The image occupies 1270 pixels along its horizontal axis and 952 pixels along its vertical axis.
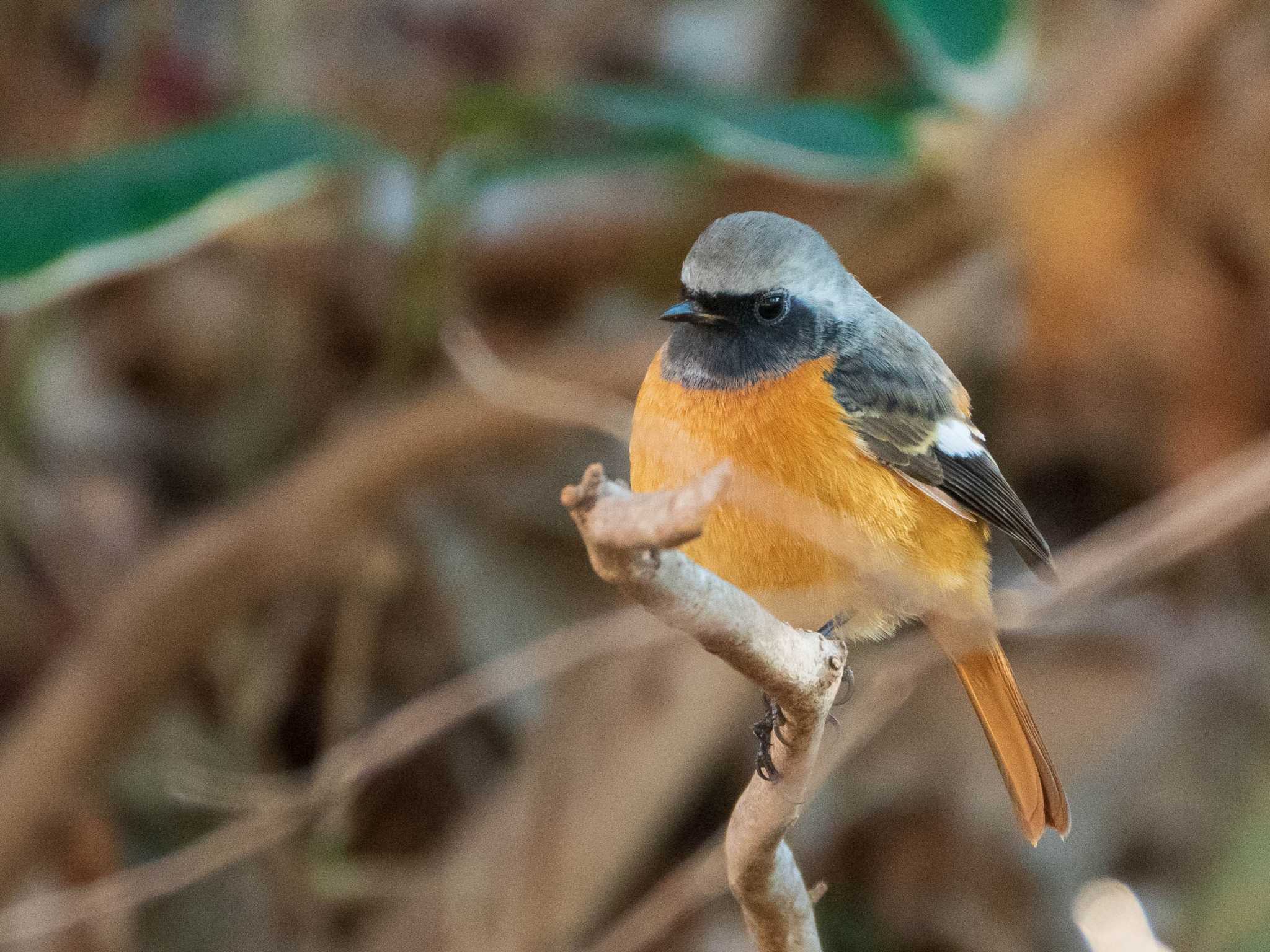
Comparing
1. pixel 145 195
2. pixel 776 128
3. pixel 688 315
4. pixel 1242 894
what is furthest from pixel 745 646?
pixel 1242 894

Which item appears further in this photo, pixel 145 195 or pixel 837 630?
pixel 145 195

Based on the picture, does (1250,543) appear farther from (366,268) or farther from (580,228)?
(366,268)

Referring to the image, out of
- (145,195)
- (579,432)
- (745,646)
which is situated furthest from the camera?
(579,432)

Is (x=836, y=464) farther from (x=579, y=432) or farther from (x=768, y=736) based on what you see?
(x=579, y=432)

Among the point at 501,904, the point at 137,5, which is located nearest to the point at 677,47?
the point at 137,5

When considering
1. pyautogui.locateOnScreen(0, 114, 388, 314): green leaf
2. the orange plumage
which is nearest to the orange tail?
the orange plumage

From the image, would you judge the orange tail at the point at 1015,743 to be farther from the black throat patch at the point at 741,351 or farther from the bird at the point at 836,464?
the black throat patch at the point at 741,351
